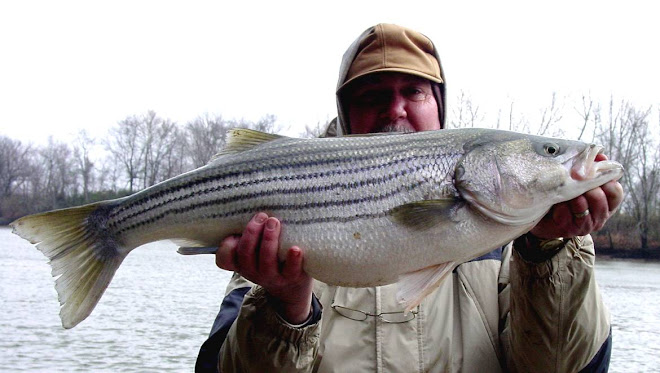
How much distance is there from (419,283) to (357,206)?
0.50 metres

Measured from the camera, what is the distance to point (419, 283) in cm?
311

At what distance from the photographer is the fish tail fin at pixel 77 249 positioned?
3336 mm

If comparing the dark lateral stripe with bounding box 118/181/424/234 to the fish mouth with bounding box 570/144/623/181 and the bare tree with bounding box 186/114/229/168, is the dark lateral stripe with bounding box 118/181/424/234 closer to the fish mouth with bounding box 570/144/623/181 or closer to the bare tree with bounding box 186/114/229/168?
the fish mouth with bounding box 570/144/623/181

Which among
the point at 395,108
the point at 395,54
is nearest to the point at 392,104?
the point at 395,108

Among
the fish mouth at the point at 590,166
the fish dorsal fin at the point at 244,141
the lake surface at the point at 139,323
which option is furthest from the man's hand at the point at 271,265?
the lake surface at the point at 139,323

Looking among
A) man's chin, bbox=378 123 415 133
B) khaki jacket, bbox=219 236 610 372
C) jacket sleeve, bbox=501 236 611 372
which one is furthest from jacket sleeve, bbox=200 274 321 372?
man's chin, bbox=378 123 415 133

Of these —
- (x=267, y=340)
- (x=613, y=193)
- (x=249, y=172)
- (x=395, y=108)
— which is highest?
(x=395, y=108)

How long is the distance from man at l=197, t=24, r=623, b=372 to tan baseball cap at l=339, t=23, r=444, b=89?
439 mm

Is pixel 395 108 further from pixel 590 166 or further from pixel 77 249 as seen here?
pixel 77 249

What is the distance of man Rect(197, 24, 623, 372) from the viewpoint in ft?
10.6

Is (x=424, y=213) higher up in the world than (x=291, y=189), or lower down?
lower down

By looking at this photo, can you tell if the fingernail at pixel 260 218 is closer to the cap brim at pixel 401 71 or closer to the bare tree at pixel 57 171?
the cap brim at pixel 401 71

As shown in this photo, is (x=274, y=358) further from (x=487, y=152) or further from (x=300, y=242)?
(x=487, y=152)

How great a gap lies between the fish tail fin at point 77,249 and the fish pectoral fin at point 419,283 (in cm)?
156
